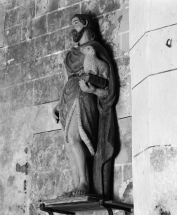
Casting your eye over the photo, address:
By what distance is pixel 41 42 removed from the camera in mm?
5746

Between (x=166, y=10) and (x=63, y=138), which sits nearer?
(x=166, y=10)

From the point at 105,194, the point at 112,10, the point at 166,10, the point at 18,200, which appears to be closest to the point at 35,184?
the point at 18,200

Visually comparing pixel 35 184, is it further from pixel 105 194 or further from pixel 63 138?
pixel 105 194

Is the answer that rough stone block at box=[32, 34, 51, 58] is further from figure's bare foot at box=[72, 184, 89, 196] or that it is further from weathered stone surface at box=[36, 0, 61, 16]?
figure's bare foot at box=[72, 184, 89, 196]

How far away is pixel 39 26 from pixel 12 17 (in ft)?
1.50

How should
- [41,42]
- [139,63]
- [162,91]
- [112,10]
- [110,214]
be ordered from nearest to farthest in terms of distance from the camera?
[162,91]
[139,63]
[110,214]
[112,10]
[41,42]

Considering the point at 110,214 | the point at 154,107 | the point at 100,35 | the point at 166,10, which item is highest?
the point at 100,35

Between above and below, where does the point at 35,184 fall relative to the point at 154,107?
below

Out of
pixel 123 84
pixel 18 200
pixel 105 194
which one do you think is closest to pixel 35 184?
pixel 18 200

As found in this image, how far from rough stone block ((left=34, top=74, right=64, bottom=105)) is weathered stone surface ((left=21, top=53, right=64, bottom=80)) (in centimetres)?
6

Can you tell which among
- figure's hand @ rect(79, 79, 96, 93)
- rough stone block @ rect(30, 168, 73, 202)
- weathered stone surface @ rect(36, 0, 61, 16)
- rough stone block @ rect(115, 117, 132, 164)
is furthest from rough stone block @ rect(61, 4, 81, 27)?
rough stone block @ rect(30, 168, 73, 202)

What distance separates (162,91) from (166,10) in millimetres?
506

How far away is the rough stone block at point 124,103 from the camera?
4.82 meters

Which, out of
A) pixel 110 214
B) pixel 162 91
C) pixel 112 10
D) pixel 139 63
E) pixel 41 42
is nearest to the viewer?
pixel 162 91
